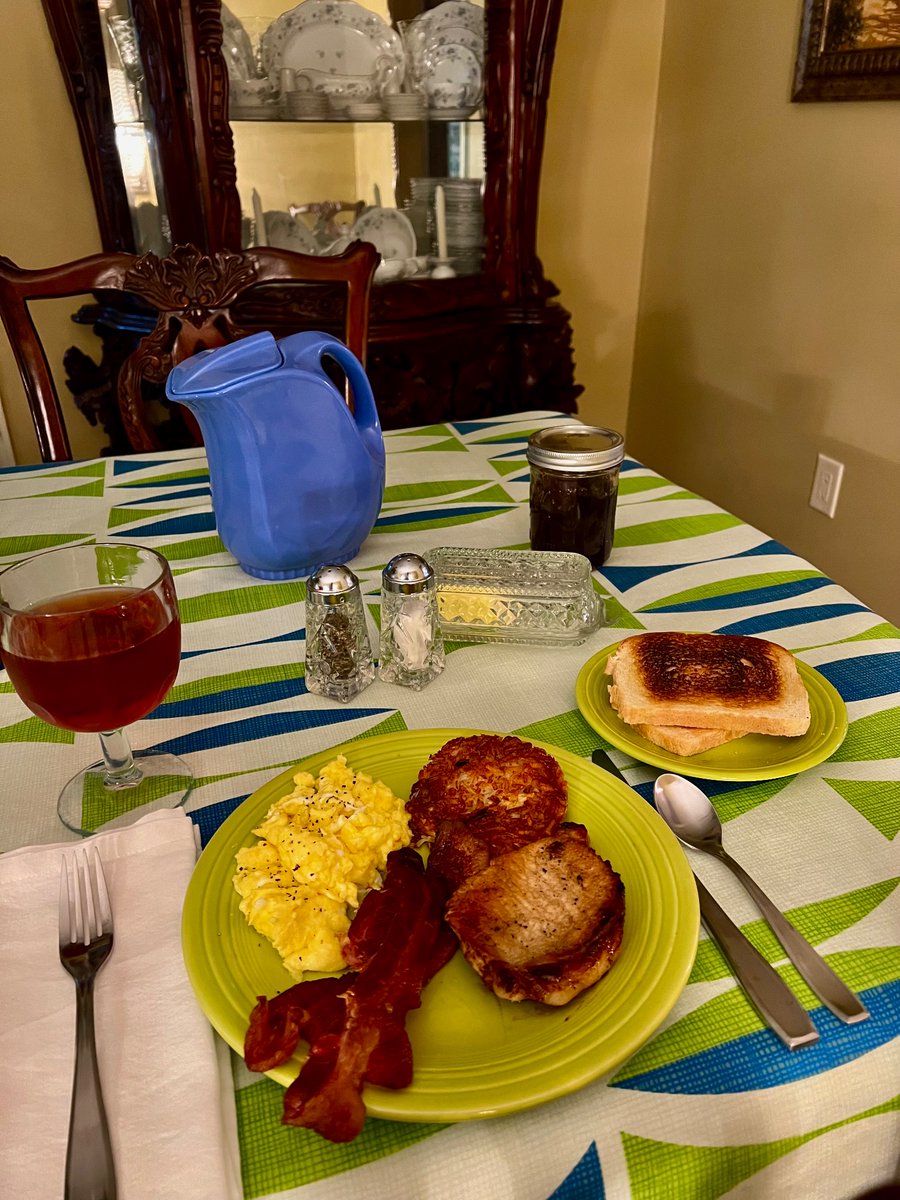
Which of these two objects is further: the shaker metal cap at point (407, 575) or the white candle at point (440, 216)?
the white candle at point (440, 216)

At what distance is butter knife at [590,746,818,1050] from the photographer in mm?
440

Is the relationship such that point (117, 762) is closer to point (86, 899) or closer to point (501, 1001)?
point (86, 899)

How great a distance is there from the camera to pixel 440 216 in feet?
7.00

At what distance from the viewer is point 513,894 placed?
48 centimetres

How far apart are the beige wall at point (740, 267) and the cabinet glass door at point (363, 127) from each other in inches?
18.7

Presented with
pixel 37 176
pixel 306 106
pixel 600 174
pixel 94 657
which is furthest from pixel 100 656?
pixel 600 174

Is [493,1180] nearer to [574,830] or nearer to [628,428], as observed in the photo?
[574,830]

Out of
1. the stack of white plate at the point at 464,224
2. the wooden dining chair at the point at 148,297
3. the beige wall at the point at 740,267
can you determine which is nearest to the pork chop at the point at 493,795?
the wooden dining chair at the point at 148,297

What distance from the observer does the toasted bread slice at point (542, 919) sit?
44 cm

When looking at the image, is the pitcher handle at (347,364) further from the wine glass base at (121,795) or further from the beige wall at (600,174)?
the beige wall at (600,174)

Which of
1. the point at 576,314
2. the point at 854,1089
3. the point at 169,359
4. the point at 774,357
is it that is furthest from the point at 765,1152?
the point at 576,314

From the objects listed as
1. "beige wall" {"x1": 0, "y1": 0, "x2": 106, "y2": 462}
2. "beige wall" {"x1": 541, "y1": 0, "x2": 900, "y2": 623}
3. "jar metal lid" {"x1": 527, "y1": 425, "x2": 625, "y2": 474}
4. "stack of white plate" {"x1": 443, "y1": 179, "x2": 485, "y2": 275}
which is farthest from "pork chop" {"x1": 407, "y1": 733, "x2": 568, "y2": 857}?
"beige wall" {"x1": 0, "y1": 0, "x2": 106, "y2": 462}

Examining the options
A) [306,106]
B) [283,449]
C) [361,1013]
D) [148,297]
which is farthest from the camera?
[306,106]

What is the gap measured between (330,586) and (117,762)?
8.4 inches
